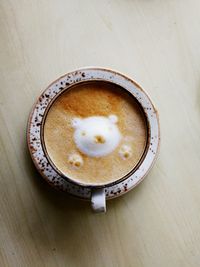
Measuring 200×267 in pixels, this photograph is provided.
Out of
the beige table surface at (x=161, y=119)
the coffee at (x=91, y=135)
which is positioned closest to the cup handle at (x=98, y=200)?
the coffee at (x=91, y=135)

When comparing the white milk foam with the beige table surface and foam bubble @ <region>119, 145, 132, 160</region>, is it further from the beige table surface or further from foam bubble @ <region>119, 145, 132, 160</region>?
the beige table surface

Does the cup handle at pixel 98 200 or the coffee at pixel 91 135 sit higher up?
the coffee at pixel 91 135

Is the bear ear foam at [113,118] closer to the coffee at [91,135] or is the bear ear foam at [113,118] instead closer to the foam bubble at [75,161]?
the coffee at [91,135]

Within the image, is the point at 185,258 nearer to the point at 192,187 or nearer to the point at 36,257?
the point at 192,187

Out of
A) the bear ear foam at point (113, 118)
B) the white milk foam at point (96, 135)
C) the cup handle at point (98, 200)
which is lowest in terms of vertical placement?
the cup handle at point (98, 200)

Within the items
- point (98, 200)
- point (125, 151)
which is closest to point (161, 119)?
point (125, 151)

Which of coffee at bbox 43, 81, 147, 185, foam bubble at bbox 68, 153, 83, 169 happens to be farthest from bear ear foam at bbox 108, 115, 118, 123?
foam bubble at bbox 68, 153, 83, 169

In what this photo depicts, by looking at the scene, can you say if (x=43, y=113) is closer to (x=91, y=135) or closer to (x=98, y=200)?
(x=91, y=135)

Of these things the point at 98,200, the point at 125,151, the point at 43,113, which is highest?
the point at 43,113
